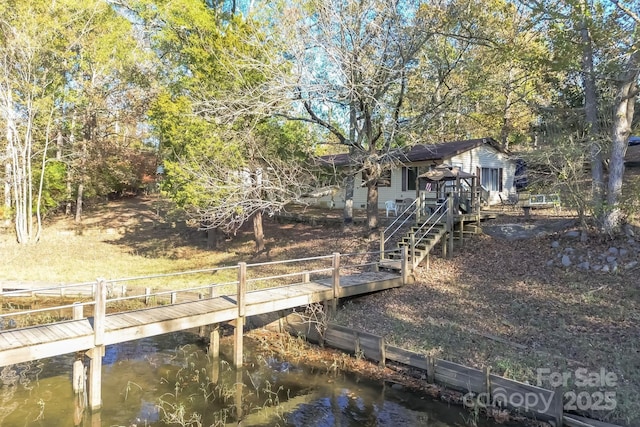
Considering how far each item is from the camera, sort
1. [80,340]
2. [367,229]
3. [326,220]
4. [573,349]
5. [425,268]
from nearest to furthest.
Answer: [80,340]
[573,349]
[425,268]
[367,229]
[326,220]

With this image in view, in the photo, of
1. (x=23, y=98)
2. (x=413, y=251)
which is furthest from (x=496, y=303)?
(x=23, y=98)

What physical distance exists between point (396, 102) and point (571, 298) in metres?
8.40

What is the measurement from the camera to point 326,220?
69.8ft

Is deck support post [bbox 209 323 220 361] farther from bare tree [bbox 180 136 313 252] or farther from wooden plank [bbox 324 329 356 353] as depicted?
bare tree [bbox 180 136 313 252]

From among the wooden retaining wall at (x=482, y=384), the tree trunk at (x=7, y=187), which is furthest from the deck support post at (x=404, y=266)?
the tree trunk at (x=7, y=187)

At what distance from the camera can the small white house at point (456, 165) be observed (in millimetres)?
21828

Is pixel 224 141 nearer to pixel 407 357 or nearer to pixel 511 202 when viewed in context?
pixel 407 357

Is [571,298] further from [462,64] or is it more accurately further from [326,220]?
[326,220]

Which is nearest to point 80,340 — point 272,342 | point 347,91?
point 272,342

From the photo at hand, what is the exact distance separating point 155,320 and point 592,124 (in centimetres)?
1254

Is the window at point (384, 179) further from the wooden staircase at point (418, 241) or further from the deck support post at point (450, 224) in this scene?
the deck support post at point (450, 224)

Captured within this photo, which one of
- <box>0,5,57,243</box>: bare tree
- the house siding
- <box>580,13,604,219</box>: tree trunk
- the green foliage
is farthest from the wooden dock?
the green foliage

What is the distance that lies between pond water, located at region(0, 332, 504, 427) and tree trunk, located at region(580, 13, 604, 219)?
25.7ft

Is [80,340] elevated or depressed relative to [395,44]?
depressed
